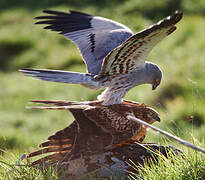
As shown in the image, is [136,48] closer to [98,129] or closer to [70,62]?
[98,129]

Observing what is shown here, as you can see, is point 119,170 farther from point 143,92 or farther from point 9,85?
point 9,85

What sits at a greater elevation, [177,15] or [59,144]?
[177,15]

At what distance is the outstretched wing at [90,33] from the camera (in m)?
4.78

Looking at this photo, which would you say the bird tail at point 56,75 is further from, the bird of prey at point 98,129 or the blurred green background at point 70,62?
the blurred green background at point 70,62

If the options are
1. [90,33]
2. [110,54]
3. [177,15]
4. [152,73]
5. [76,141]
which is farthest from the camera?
[90,33]

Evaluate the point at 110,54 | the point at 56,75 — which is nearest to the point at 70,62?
the point at 56,75

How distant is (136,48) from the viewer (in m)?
3.61

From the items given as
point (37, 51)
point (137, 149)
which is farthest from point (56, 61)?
point (137, 149)

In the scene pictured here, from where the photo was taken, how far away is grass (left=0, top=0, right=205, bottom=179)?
7.21m

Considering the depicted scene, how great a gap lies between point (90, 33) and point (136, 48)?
1.55m

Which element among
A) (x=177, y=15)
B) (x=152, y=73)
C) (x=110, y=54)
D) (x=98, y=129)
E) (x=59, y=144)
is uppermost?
(x=177, y=15)

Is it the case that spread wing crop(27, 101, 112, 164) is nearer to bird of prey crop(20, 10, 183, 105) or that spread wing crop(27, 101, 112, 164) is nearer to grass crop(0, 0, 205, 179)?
bird of prey crop(20, 10, 183, 105)

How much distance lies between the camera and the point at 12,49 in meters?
10.4

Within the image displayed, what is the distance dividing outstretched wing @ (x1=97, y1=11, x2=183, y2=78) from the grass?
5.25 ft
